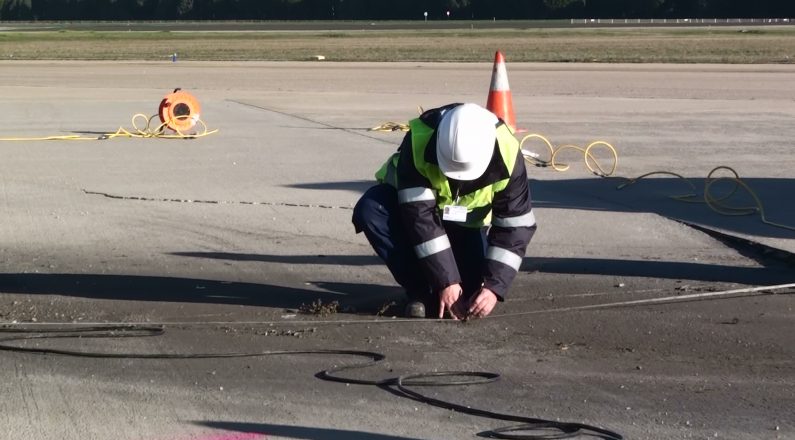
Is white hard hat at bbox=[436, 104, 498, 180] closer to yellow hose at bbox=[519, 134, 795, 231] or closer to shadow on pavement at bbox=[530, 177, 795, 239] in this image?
yellow hose at bbox=[519, 134, 795, 231]

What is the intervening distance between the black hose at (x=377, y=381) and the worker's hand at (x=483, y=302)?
622mm

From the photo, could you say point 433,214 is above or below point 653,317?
above

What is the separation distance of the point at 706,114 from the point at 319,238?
10.8m

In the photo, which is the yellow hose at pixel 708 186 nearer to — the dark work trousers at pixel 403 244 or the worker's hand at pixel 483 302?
the dark work trousers at pixel 403 244

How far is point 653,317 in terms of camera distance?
5.81 metres

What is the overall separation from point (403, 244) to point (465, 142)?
0.88 meters

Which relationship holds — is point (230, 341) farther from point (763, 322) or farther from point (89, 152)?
point (89, 152)

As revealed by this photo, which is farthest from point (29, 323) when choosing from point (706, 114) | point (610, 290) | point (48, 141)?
point (706, 114)

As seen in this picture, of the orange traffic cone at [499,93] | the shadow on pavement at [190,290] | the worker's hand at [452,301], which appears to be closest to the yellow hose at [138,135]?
the orange traffic cone at [499,93]

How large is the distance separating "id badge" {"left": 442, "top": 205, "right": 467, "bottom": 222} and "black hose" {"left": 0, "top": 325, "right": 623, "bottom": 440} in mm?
773

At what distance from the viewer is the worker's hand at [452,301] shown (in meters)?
5.41

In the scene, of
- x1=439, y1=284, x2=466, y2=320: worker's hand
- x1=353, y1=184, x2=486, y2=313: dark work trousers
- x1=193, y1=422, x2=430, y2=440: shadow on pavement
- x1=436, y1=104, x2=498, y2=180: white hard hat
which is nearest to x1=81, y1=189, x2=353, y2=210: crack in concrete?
x1=353, y1=184, x2=486, y2=313: dark work trousers
